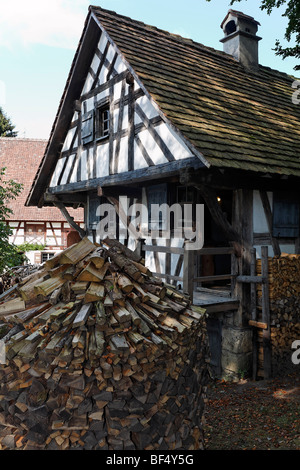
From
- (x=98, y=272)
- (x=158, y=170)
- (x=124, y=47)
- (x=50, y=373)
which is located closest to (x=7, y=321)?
(x=50, y=373)

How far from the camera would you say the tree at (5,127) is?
3397cm

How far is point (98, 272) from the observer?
3.85 metres

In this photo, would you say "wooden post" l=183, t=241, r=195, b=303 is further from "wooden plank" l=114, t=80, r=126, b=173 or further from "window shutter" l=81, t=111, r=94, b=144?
"window shutter" l=81, t=111, r=94, b=144

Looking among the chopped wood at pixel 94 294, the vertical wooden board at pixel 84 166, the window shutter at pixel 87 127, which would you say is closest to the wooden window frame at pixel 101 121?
the window shutter at pixel 87 127

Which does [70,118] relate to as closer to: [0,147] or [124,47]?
[124,47]

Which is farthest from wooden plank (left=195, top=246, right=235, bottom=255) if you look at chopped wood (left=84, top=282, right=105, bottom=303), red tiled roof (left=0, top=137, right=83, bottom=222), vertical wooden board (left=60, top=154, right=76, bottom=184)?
red tiled roof (left=0, top=137, right=83, bottom=222)

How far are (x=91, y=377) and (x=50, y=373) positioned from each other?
36 centimetres

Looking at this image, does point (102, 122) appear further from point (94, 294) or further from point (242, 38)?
point (94, 294)

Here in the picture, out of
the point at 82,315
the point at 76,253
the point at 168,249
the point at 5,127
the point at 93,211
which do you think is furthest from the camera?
the point at 5,127

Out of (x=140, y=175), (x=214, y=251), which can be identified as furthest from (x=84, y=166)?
(x=214, y=251)

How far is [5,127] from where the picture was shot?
34.2 m

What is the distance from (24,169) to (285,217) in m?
19.9

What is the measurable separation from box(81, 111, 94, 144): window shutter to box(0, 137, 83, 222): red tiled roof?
12.5 metres

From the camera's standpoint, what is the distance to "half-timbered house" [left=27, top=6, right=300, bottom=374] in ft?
23.3
